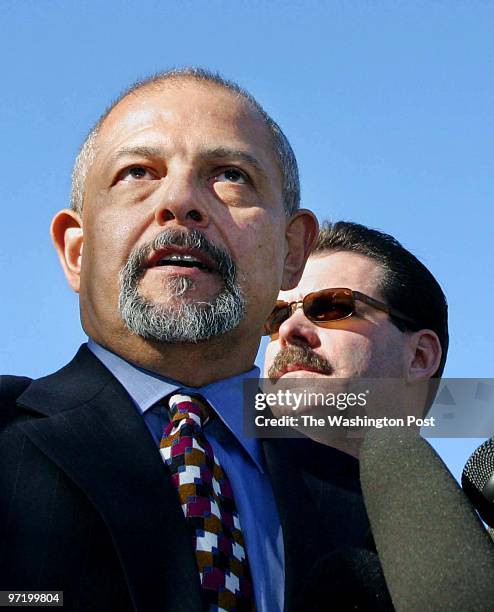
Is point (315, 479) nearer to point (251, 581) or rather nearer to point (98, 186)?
point (251, 581)

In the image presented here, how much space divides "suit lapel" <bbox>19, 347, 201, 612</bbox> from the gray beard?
0.19 meters

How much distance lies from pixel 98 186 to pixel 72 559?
1286 millimetres

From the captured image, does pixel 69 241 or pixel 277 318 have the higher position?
pixel 277 318

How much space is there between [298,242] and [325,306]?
1569 mm

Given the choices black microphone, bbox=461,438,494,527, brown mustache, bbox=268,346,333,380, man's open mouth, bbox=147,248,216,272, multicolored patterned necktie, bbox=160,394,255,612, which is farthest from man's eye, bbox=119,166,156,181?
brown mustache, bbox=268,346,333,380

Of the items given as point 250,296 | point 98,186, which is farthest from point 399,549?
point 98,186

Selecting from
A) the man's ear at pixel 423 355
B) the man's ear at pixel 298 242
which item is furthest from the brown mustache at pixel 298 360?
the man's ear at pixel 298 242

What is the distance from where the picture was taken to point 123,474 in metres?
2.53

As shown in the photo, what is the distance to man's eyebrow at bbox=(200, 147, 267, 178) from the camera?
122 inches

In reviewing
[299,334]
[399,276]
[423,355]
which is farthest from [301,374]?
[399,276]

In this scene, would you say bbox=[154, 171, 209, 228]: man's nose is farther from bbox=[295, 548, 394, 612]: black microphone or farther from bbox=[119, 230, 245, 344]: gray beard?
bbox=[295, 548, 394, 612]: black microphone

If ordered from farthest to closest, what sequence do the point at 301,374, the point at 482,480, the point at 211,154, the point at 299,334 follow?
the point at 299,334 < the point at 301,374 < the point at 211,154 < the point at 482,480

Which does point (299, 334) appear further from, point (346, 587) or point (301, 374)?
point (346, 587)

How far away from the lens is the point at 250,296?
308 cm
